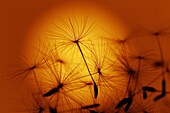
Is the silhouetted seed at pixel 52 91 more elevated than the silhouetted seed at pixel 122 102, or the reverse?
the silhouetted seed at pixel 52 91

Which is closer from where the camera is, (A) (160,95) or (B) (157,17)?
(A) (160,95)

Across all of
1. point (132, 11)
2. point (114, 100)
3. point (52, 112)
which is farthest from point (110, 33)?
point (52, 112)

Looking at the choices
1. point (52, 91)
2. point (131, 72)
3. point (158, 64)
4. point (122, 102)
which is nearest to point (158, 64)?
point (158, 64)

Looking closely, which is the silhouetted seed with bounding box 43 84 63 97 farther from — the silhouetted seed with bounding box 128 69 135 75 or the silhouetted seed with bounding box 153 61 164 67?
the silhouetted seed with bounding box 153 61 164 67

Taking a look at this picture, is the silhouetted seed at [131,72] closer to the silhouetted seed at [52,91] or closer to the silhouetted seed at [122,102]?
the silhouetted seed at [122,102]

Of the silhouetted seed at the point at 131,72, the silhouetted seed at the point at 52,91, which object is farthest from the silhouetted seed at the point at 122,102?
the silhouetted seed at the point at 52,91

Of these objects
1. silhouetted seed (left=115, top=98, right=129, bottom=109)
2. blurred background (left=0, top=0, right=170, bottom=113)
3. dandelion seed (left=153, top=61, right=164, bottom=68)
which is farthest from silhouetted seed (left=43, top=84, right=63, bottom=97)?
dandelion seed (left=153, top=61, right=164, bottom=68)

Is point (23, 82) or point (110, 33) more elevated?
point (110, 33)

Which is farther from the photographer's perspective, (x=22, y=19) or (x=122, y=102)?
(x=22, y=19)

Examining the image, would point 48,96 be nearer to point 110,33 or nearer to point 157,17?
point 110,33

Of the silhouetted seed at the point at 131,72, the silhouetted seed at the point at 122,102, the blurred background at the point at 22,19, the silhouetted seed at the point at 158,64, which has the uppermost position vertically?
the blurred background at the point at 22,19

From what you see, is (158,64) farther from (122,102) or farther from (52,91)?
(52,91)
